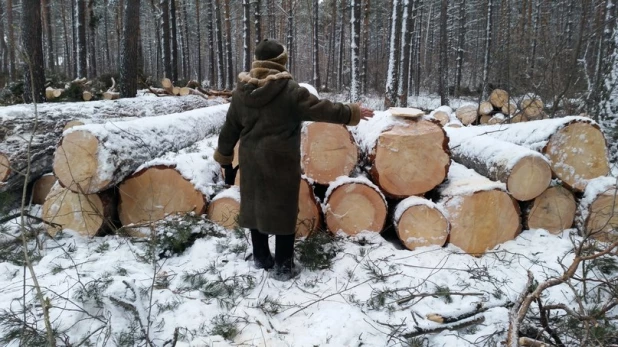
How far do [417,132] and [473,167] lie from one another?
109 centimetres

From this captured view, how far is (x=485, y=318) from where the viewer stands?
8.37 ft

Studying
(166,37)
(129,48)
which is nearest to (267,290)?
(129,48)

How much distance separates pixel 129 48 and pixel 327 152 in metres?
7.31

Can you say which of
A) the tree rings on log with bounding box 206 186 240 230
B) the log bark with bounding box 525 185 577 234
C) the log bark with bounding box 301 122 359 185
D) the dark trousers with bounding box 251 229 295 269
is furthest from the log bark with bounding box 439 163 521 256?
the tree rings on log with bounding box 206 186 240 230

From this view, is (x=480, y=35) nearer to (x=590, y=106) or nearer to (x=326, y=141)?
(x=590, y=106)

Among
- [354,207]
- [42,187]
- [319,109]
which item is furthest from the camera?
[42,187]

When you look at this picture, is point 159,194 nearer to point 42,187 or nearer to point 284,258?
point 284,258

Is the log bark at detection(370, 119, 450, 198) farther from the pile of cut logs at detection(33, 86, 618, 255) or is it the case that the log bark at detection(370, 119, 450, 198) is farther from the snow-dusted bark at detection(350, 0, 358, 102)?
the snow-dusted bark at detection(350, 0, 358, 102)

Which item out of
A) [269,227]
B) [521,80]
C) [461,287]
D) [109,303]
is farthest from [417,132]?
[521,80]

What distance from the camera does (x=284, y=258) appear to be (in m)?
3.11

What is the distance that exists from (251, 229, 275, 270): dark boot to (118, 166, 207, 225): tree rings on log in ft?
2.65

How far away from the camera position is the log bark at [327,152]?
370 cm

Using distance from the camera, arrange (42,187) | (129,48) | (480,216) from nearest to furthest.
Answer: (480,216)
(42,187)
(129,48)

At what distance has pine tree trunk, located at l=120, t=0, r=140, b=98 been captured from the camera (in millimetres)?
8852
